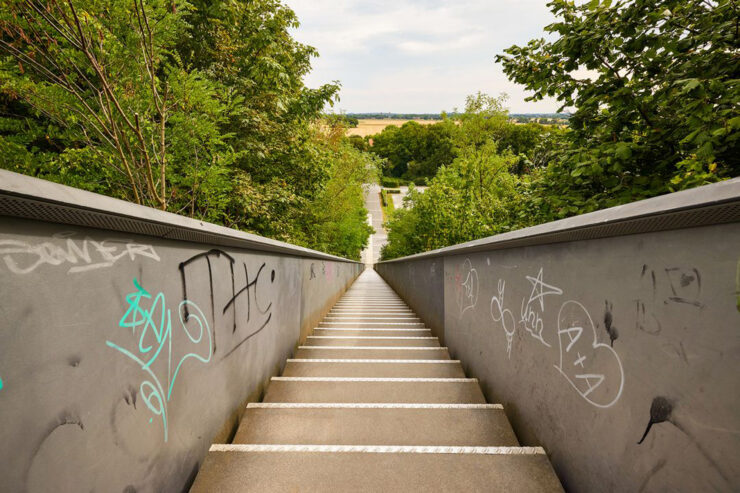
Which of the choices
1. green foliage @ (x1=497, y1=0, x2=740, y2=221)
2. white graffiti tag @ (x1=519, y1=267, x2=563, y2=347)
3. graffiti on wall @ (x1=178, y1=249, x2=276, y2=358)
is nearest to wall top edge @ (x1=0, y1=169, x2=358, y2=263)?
graffiti on wall @ (x1=178, y1=249, x2=276, y2=358)

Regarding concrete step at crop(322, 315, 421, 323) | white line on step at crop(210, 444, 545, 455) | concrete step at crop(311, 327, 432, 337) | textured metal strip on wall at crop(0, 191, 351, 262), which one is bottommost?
concrete step at crop(322, 315, 421, 323)

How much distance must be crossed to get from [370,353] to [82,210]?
358 cm

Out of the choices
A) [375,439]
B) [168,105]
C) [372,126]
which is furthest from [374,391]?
[372,126]

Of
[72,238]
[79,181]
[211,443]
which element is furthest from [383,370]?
[79,181]

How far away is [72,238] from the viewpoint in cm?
108

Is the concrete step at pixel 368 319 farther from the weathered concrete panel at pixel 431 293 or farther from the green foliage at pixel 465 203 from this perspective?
the green foliage at pixel 465 203

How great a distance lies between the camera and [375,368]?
3.44m

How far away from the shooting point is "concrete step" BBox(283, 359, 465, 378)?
3355 millimetres

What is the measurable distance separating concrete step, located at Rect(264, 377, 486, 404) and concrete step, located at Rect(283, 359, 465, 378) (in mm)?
353

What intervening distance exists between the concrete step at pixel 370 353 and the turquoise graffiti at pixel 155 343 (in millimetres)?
2538

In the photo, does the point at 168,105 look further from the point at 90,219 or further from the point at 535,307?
the point at 535,307

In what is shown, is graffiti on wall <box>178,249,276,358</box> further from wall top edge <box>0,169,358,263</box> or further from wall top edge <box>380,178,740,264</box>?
wall top edge <box>380,178,740,264</box>

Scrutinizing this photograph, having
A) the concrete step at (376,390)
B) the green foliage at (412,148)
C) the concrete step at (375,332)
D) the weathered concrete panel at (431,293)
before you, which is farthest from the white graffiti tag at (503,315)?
the green foliage at (412,148)

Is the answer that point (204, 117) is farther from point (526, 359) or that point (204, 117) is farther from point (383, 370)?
point (526, 359)
